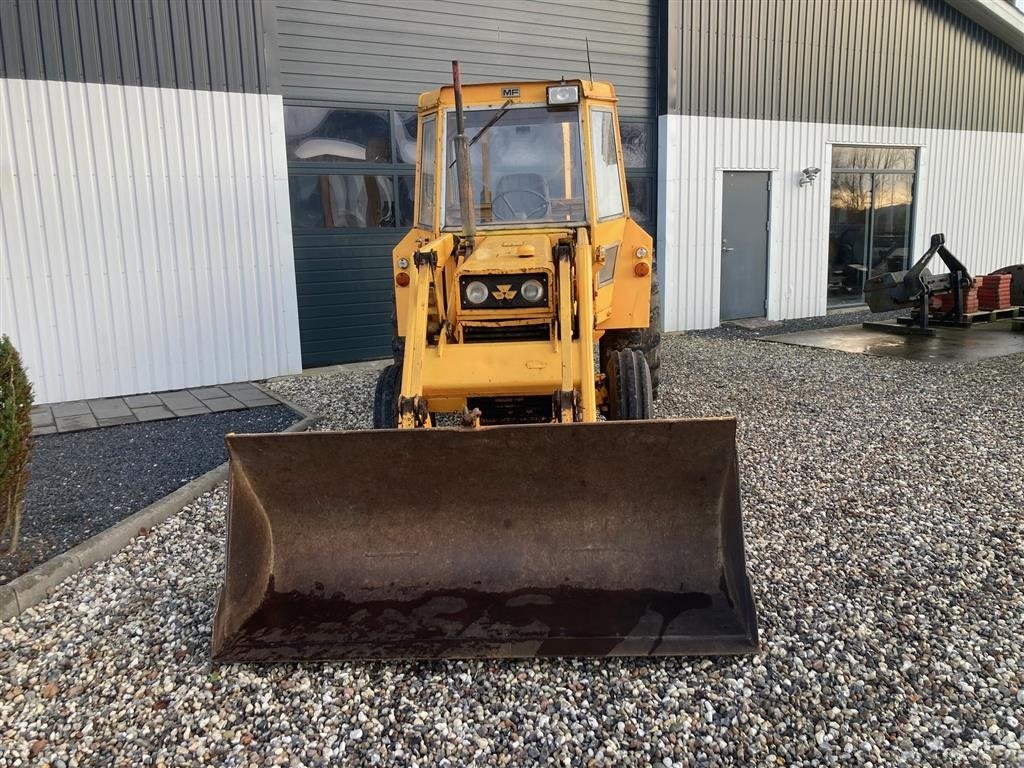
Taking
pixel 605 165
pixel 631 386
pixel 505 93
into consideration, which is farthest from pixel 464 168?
pixel 631 386

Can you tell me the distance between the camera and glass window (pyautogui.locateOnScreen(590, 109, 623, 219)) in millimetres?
5359

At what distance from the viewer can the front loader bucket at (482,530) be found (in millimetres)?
3334

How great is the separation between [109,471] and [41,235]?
319 centimetres

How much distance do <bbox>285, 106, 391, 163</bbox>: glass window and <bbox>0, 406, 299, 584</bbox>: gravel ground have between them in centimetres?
323

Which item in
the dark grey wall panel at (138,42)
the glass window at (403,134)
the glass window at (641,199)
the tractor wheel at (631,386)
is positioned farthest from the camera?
the glass window at (641,199)

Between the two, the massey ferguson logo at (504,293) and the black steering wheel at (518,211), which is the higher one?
the black steering wheel at (518,211)

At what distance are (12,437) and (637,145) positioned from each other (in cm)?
943

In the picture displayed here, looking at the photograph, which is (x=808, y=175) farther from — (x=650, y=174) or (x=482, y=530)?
(x=482, y=530)

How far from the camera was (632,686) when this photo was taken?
9.96 feet

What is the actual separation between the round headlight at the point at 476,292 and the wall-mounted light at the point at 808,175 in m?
9.87

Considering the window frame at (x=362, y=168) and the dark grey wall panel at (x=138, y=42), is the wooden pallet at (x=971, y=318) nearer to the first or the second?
the window frame at (x=362, y=168)

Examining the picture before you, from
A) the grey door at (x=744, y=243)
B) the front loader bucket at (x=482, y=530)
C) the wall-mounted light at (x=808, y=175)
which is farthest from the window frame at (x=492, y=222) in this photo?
the wall-mounted light at (x=808, y=175)

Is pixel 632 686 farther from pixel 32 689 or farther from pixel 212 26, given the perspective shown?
pixel 212 26

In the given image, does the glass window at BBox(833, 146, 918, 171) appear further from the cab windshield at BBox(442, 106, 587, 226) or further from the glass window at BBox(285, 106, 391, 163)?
the cab windshield at BBox(442, 106, 587, 226)
